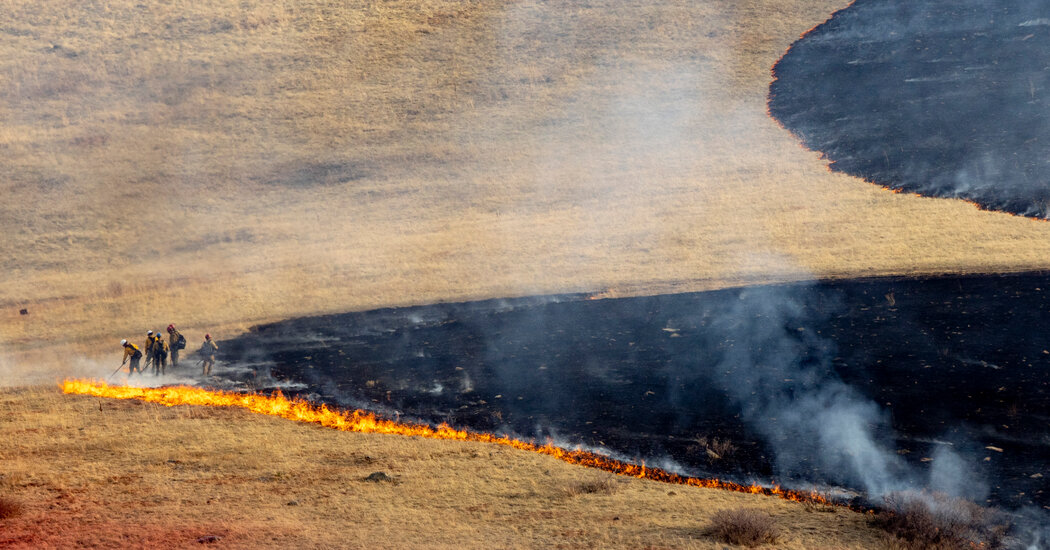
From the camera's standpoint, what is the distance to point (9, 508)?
1622cm

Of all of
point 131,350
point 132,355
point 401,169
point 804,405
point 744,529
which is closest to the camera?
point 744,529

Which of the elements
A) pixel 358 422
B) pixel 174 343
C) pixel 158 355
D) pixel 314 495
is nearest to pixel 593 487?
pixel 314 495

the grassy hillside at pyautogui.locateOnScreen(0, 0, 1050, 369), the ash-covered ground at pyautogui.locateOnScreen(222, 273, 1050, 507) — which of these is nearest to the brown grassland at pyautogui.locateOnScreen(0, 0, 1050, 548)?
the grassy hillside at pyautogui.locateOnScreen(0, 0, 1050, 369)

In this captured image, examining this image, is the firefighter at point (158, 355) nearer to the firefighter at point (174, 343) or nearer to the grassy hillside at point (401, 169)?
the firefighter at point (174, 343)

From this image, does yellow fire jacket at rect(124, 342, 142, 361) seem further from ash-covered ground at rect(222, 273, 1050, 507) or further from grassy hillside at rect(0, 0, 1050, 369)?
grassy hillside at rect(0, 0, 1050, 369)

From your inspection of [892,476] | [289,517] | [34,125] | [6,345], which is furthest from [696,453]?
[34,125]

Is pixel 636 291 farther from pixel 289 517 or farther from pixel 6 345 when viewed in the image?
pixel 6 345

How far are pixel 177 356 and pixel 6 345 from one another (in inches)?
306

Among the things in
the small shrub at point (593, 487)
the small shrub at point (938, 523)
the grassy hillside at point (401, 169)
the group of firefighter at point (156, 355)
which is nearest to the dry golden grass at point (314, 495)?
the small shrub at point (593, 487)

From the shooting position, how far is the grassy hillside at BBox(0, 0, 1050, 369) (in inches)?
1404

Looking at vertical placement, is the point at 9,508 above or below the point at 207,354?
below

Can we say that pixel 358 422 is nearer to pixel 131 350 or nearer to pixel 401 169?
pixel 131 350

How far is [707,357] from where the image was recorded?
89.8ft

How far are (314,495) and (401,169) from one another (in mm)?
32261
